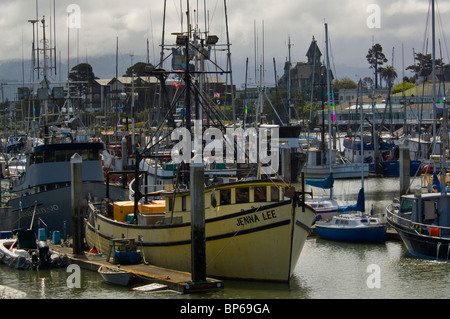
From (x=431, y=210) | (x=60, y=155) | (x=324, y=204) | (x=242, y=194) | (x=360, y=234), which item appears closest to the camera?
(x=242, y=194)

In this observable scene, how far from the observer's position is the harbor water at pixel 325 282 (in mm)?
26297

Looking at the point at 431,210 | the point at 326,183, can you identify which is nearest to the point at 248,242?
the point at 431,210

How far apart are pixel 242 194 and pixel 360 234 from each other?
12.1 meters

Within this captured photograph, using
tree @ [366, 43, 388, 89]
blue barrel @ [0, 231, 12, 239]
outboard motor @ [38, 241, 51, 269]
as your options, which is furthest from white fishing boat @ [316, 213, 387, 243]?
tree @ [366, 43, 388, 89]

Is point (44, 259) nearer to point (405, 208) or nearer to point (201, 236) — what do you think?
point (201, 236)

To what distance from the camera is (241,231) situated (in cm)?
2717

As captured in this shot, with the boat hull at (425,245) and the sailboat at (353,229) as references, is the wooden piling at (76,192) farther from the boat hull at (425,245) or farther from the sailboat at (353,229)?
the boat hull at (425,245)

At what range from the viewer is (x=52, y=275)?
29.7m

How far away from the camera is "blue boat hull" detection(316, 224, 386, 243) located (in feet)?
125

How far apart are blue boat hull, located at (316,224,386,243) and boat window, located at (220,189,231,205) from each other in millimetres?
12138

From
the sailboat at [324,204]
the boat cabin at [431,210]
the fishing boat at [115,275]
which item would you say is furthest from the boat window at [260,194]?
the sailboat at [324,204]
